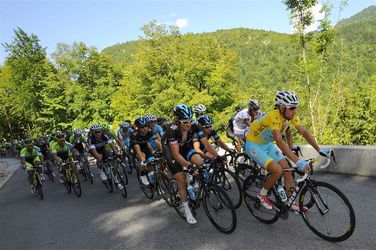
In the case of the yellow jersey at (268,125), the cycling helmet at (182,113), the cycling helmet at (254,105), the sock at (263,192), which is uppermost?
the cycling helmet at (182,113)

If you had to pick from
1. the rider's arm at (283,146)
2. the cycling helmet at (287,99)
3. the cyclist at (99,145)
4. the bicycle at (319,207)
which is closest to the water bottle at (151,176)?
the cyclist at (99,145)

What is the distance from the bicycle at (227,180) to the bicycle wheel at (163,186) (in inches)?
43.3

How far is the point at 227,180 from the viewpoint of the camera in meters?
7.05

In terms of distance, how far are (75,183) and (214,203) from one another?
6642mm

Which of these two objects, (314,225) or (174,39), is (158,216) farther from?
(174,39)

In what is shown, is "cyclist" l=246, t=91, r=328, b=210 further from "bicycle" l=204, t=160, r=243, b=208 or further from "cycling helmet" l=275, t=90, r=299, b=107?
"bicycle" l=204, t=160, r=243, b=208

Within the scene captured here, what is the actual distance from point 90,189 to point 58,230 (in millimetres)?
4307

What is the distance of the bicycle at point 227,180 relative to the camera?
6.41 meters

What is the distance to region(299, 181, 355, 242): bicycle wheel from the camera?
4.23 meters

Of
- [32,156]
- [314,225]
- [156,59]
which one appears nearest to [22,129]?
[156,59]

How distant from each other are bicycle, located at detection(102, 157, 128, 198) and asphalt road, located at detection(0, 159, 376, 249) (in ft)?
0.96

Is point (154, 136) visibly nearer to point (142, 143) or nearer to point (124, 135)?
point (142, 143)

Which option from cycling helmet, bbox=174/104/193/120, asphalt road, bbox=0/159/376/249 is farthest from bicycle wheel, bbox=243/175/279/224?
cycling helmet, bbox=174/104/193/120

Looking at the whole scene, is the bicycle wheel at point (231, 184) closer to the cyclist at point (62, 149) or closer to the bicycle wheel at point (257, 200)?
the bicycle wheel at point (257, 200)
